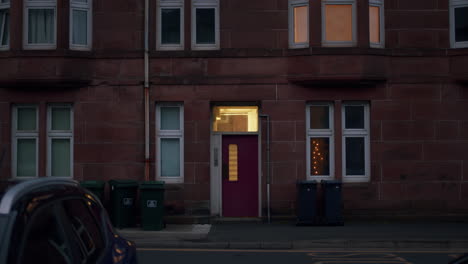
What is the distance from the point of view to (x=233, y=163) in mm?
16469

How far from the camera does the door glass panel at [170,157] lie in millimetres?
16281

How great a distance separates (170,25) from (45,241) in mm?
13661

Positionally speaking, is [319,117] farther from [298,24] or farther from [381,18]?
[381,18]

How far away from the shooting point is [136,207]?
15.7m

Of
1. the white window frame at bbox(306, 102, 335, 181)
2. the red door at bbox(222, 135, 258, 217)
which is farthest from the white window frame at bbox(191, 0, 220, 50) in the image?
the white window frame at bbox(306, 102, 335, 181)

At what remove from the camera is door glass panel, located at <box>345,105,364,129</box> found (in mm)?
16281

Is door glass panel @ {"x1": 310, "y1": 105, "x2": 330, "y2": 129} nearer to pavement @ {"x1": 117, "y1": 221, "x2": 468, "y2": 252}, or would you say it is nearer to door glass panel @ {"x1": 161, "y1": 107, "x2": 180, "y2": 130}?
pavement @ {"x1": 117, "y1": 221, "x2": 468, "y2": 252}

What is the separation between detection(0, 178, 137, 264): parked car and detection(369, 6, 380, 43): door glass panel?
13.0 meters

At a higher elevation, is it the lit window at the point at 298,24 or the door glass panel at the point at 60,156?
the lit window at the point at 298,24

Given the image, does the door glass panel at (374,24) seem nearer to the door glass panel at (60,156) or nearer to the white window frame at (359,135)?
the white window frame at (359,135)

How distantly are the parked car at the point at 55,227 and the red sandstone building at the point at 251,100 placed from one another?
1158cm

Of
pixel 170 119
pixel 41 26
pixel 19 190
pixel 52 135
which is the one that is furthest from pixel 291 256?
pixel 41 26

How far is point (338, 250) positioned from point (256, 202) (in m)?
4.31

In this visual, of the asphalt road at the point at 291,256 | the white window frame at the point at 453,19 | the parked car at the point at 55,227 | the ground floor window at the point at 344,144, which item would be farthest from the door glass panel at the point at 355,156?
the parked car at the point at 55,227
